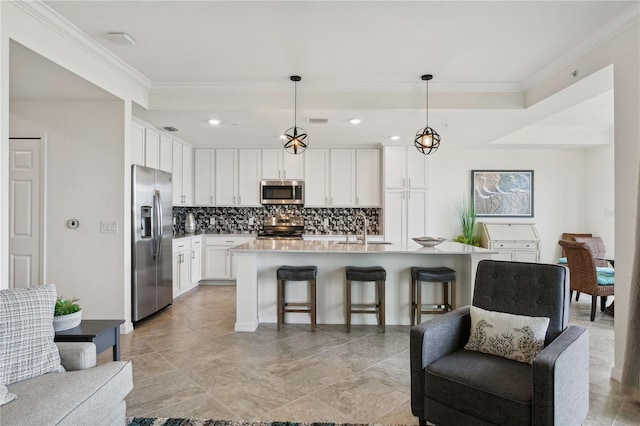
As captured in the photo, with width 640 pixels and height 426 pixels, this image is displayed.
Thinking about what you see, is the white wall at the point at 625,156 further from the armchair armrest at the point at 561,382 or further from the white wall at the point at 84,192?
the white wall at the point at 84,192

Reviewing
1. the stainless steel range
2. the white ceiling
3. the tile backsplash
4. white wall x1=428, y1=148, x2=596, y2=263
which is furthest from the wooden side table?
white wall x1=428, y1=148, x2=596, y2=263

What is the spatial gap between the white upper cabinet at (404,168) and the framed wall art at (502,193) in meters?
1.06

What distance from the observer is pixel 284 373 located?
2.73 meters

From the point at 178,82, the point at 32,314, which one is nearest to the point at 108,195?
the point at 178,82

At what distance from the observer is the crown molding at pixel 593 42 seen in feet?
8.04

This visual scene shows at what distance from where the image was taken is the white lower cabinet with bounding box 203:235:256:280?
5945 mm

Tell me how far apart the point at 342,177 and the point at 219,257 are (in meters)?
2.51

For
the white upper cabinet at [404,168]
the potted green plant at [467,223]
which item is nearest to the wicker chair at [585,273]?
the potted green plant at [467,223]

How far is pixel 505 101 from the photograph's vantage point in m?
3.92

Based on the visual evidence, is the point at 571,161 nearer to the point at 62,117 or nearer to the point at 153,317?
the point at 153,317

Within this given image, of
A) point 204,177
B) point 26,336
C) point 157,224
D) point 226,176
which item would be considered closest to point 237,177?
point 226,176

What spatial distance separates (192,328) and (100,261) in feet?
3.83

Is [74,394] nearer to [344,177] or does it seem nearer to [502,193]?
[344,177]

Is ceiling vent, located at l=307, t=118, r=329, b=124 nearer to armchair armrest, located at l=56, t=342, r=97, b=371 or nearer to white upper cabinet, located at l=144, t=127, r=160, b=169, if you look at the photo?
white upper cabinet, located at l=144, t=127, r=160, b=169
